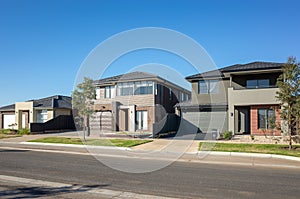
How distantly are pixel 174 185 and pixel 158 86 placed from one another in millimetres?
23609

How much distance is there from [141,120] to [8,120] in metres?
19.8

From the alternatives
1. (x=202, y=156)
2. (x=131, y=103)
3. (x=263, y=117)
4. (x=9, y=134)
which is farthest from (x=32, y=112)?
(x=202, y=156)

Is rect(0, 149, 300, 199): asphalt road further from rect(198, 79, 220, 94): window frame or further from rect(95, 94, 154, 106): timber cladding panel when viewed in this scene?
rect(95, 94, 154, 106): timber cladding panel

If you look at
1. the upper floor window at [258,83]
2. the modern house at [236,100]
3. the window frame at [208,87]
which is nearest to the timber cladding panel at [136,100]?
the modern house at [236,100]

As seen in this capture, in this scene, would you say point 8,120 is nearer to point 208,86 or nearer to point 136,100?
point 136,100

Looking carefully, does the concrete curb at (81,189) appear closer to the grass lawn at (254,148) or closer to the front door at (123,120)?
the grass lawn at (254,148)

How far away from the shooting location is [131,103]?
31438 millimetres

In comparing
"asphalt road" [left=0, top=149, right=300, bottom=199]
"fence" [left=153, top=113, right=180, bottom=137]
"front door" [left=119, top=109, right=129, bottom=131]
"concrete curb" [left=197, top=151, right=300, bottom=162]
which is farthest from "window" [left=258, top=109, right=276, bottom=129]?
"front door" [left=119, top=109, right=129, bottom=131]

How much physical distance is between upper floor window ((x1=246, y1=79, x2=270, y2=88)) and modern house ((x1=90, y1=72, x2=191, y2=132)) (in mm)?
9321

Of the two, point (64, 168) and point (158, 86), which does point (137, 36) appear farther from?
point (158, 86)

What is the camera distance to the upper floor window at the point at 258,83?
25178 millimetres

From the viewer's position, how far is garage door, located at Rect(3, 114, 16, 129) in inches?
1510

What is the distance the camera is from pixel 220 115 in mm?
26812

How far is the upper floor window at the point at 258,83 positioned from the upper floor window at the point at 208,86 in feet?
10.3
